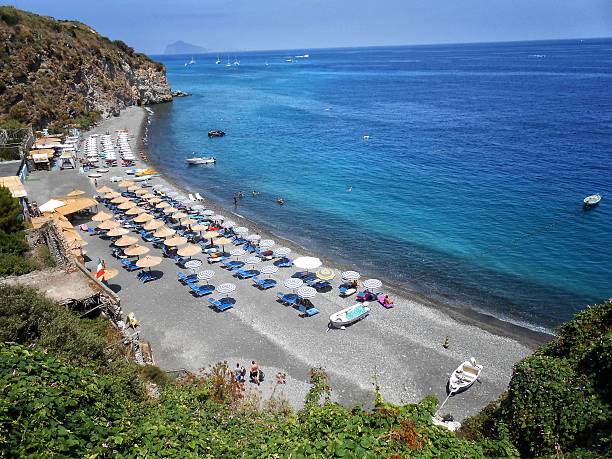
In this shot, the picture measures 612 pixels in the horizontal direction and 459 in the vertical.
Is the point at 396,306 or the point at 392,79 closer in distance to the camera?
the point at 396,306

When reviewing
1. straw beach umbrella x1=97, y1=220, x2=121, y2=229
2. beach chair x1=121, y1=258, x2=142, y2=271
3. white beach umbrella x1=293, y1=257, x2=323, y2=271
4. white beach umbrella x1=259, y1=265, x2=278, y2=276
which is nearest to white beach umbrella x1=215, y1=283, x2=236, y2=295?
white beach umbrella x1=259, y1=265, x2=278, y2=276

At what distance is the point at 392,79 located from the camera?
155m

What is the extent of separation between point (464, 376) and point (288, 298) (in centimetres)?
1071

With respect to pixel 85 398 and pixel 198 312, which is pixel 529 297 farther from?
pixel 85 398

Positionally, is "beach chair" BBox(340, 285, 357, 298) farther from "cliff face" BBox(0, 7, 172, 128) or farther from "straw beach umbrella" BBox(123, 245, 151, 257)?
"cliff face" BBox(0, 7, 172, 128)

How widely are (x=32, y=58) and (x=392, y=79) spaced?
122 metres

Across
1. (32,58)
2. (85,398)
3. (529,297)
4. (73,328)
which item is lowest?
(529,297)

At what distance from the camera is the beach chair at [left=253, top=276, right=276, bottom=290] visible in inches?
1036

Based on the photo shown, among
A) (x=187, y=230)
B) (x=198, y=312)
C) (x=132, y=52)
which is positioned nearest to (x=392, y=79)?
(x=132, y=52)

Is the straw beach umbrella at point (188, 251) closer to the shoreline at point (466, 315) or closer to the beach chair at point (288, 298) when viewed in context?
the beach chair at point (288, 298)

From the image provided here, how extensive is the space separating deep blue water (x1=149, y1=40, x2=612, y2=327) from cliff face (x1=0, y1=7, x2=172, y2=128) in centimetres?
1200

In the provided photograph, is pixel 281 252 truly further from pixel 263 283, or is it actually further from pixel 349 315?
pixel 349 315

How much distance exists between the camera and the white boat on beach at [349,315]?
2222cm

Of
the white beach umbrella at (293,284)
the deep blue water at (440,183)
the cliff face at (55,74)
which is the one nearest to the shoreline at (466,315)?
the deep blue water at (440,183)
